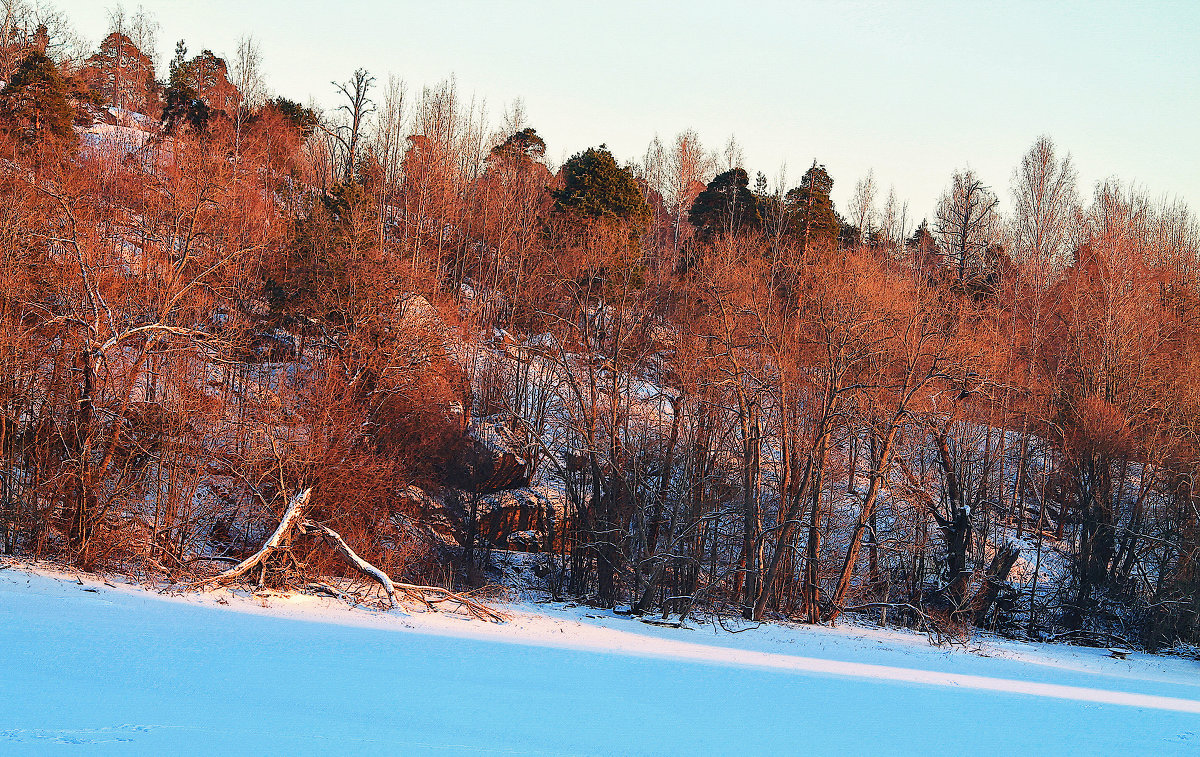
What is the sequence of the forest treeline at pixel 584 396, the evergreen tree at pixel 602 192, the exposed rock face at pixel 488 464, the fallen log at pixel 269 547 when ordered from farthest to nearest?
the evergreen tree at pixel 602 192 → the exposed rock face at pixel 488 464 → the forest treeline at pixel 584 396 → the fallen log at pixel 269 547

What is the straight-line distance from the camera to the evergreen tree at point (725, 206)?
146 feet

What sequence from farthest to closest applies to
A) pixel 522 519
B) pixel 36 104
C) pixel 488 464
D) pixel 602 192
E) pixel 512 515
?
pixel 602 192
pixel 36 104
pixel 522 519
pixel 512 515
pixel 488 464

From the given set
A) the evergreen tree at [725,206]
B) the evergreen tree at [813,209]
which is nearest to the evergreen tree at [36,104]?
the evergreen tree at [725,206]

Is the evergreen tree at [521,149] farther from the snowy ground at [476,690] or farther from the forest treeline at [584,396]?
the snowy ground at [476,690]

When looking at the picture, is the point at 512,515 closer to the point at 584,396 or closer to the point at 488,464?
the point at 488,464

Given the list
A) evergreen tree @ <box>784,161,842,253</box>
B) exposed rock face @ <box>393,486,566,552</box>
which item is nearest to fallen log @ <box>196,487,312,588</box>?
exposed rock face @ <box>393,486,566,552</box>

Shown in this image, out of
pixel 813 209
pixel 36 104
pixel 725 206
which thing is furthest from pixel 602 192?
pixel 36 104

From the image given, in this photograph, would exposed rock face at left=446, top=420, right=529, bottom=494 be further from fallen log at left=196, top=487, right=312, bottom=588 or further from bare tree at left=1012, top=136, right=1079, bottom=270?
bare tree at left=1012, top=136, right=1079, bottom=270

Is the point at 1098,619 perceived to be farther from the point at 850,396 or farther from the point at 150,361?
the point at 150,361

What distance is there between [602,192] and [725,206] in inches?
330

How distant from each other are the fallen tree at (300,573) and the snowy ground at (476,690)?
0.63 metres

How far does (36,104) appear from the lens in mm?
33500

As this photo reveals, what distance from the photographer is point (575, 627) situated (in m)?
18.7

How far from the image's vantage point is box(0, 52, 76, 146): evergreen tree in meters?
33.1
